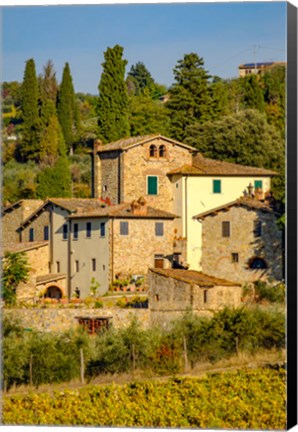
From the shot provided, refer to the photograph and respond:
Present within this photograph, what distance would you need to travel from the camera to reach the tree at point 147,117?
73.8 ft

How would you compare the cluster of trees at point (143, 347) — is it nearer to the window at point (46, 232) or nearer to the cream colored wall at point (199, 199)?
the cream colored wall at point (199, 199)

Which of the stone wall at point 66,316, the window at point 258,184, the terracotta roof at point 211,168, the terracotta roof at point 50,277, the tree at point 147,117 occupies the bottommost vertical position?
the stone wall at point 66,316

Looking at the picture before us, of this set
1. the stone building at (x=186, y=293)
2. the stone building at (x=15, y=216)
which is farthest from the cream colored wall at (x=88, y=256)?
the stone building at (x=186, y=293)

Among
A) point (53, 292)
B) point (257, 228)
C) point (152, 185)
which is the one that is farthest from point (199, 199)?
point (53, 292)

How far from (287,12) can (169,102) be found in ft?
29.0

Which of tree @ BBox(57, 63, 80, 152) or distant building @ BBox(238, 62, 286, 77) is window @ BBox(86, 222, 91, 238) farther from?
distant building @ BBox(238, 62, 286, 77)

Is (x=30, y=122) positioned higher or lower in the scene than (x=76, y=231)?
higher

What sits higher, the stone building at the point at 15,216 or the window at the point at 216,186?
the window at the point at 216,186

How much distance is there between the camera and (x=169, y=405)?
15219 millimetres

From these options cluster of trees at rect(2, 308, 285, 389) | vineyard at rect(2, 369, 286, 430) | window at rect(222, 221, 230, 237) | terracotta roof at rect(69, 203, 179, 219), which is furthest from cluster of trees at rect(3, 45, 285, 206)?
vineyard at rect(2, 369, 286, 430)

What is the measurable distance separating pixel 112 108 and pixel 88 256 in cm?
249

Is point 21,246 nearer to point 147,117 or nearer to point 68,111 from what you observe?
point 68,111

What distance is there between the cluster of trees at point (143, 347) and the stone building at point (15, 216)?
2.52 m

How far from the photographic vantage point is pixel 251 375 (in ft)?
53.3
